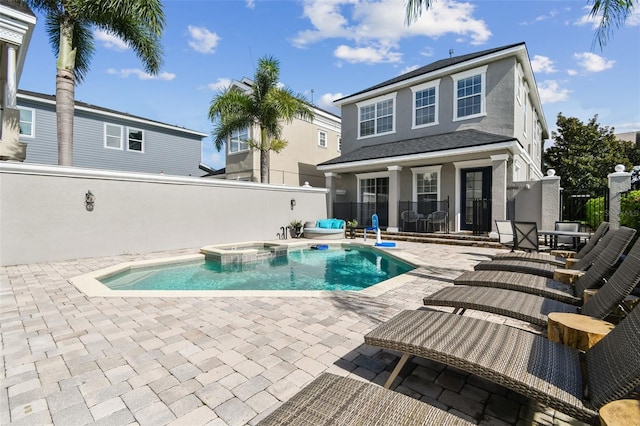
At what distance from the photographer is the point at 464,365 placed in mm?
2076

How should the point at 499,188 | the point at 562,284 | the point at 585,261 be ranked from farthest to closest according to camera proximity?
1. the point at 499,188
2. the point at 585,261
3. the point at 562,284

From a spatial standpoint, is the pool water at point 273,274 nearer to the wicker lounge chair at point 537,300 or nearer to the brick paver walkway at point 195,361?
the brick paver walkway at point 195,361

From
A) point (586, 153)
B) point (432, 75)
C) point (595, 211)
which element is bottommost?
point (595, 211)

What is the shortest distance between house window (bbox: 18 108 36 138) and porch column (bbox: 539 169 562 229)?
25.3 metres

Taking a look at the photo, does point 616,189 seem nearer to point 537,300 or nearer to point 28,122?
point 537,300

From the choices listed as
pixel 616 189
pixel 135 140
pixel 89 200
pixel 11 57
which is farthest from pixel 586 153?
pixel 135 140

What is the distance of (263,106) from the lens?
50.9 ft

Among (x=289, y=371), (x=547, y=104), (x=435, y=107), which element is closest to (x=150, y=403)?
(x=289, y=371)

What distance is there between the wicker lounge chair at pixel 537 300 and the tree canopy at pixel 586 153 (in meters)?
21.7

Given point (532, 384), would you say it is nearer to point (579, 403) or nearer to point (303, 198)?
point (579, 403)

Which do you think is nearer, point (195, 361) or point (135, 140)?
point (195, 361)

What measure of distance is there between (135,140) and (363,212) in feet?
52.1

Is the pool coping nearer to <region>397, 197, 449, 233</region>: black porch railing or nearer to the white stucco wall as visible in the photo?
the white stucco wall

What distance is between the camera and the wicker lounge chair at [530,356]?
165 cm
